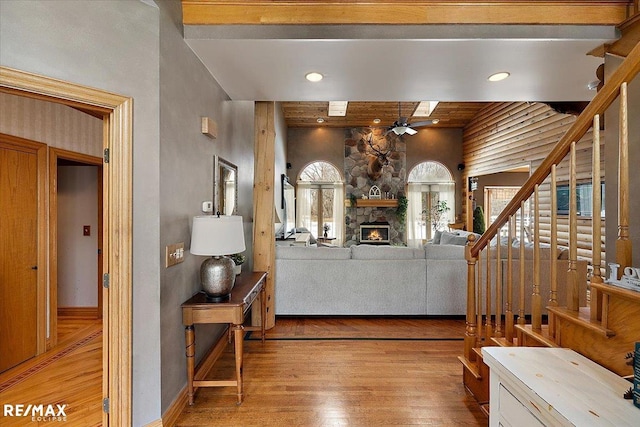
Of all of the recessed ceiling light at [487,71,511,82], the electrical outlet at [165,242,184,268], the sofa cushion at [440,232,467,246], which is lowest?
the sofa cushion at [440,232,467,246]

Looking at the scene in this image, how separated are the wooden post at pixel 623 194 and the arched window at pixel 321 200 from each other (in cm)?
766

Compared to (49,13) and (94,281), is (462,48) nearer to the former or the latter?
(49,13)

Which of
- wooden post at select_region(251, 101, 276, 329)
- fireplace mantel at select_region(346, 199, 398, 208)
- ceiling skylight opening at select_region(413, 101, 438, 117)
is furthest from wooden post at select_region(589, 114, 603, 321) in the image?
fireplace mantel at select_region(346, 199, 398, 208)

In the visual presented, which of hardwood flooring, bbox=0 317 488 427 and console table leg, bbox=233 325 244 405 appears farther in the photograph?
console table leg, bbox=233 325 244 405

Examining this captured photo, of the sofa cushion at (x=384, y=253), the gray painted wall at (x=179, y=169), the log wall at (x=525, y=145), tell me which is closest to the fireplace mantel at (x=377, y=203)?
the log wall at (x=525, y=145)

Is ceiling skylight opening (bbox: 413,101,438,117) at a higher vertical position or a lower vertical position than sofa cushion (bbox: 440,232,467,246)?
higher

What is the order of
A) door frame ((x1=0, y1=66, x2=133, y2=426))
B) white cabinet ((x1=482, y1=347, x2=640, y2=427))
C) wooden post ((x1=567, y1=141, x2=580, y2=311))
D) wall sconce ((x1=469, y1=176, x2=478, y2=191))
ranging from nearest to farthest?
white cabinet ((x1=482, y1=347, x2=640, y2=427))
wooden post ((x1=567, y1=141, x2=580, y2=311))
door frame ((x1=0, y1=66, x2=133, y2=426))
wall sconce ((x1=469, y1=176, x2=478, y2=191))

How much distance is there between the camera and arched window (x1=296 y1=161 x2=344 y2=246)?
29.2ft

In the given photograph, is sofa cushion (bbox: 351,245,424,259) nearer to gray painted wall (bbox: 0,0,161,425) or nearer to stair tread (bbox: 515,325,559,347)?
stair tread (bbox: 515,325,559,347)

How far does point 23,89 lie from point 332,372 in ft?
9.06

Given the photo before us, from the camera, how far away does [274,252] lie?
365 centimetres

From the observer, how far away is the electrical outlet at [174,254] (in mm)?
2021

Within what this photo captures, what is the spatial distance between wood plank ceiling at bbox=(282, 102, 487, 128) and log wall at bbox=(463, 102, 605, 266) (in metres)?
0.38

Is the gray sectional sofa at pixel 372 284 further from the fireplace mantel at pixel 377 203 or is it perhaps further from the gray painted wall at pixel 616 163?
the fireplace mantel at pixel 377 203
